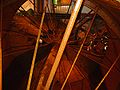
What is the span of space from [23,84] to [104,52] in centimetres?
228

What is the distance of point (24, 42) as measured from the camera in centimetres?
587

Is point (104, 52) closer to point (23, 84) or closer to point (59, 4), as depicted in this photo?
point (23, 84)

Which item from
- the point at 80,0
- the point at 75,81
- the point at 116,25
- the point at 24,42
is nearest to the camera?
the point at 80,0

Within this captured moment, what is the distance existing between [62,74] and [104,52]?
1302 mm

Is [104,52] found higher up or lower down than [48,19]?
lower down

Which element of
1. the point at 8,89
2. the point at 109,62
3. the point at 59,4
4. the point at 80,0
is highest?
the point at 59,4

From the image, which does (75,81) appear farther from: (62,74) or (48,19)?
(48,19)

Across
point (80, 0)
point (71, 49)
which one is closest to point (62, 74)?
point (71, 49)

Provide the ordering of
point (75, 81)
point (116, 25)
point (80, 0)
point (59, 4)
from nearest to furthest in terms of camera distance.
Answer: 1. point (80, 0)
2. point (116, 25)
3. point (75, 81)
4. point (59, 4)

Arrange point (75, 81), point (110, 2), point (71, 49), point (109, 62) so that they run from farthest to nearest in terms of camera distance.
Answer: point (75, 81)
point (109, 62)
point (71, 49)
point (110, 2)

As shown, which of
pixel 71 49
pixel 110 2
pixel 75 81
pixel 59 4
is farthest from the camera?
pixel 59 4

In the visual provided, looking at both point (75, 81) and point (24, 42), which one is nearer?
point (75, 81)

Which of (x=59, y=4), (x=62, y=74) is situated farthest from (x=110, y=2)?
(x=59, y=4)

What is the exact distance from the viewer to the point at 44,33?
4.38 m
